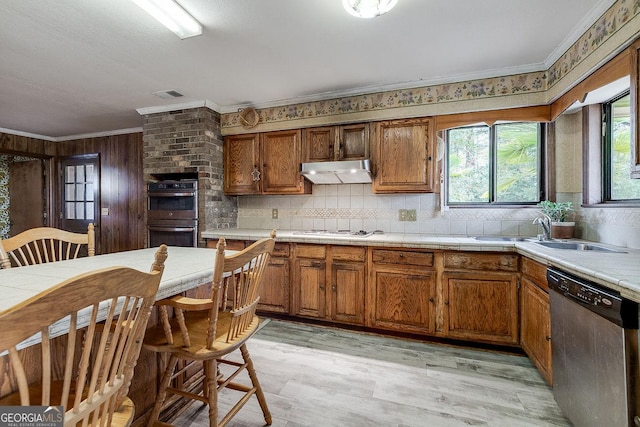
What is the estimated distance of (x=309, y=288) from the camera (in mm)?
2893

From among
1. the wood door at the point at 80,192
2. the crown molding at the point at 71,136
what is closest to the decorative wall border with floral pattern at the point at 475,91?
the crown molding at the point at 71,136

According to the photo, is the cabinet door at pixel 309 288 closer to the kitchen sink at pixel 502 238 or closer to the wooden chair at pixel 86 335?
the kitchen sink at pixel 502 238

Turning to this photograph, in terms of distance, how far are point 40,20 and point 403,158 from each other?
2936mm

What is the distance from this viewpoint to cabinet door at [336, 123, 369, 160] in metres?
3.04

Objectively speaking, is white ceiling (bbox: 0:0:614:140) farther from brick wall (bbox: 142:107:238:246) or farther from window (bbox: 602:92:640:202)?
window (bbox: 602:92:640:202)

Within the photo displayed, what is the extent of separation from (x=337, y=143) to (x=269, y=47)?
1.17 meters

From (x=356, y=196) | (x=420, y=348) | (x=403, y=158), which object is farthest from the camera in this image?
(x=356, y=196)

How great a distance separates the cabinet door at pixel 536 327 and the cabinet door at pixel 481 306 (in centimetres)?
8

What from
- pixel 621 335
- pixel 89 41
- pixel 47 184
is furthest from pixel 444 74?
pixel 47 184

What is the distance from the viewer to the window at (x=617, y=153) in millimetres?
2078

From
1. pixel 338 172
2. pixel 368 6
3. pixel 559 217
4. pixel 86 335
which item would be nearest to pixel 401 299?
pixel 338 172

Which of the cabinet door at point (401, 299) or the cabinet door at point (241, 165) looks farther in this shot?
the cabinet door at point (241, 165)

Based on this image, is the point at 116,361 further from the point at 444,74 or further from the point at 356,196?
the point at 444,74

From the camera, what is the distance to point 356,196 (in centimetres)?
336
